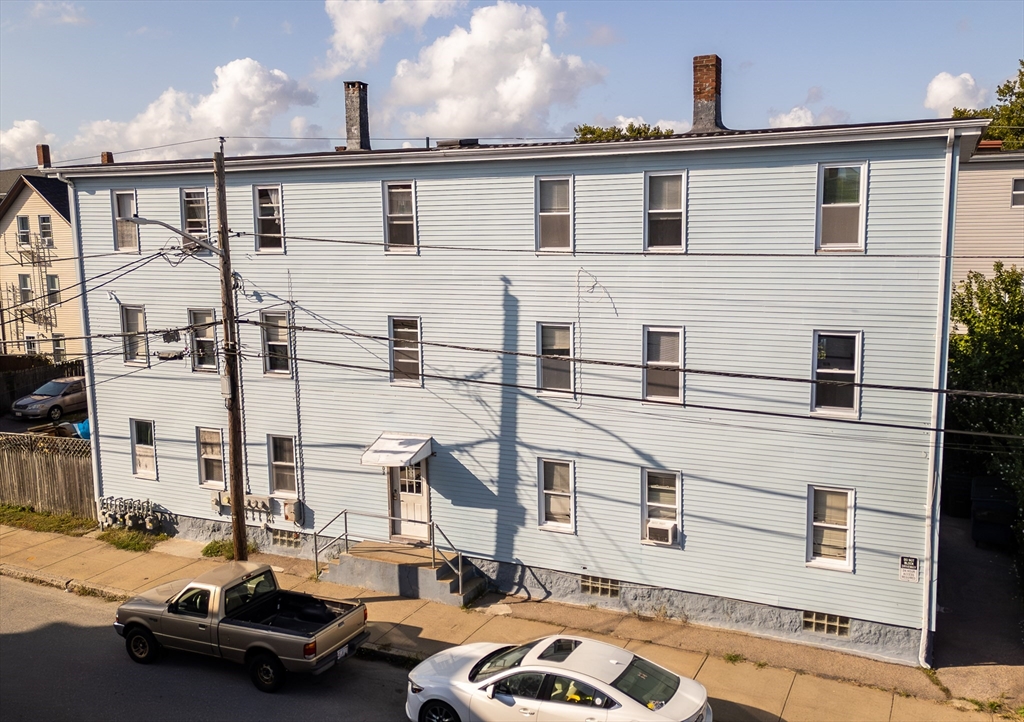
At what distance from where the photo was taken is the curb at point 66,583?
17844 millimetres

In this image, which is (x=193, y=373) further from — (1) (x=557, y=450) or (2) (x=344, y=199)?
(1) (x=557, y=450)

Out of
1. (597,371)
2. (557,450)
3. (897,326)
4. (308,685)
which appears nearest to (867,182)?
(897,326)

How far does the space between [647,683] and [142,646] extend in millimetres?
9102

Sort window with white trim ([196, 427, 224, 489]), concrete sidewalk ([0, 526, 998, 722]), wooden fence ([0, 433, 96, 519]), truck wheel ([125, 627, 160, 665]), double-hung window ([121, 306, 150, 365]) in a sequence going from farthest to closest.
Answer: wooden fence ([0, 433, 96, 519]) < double-hung window ([121, 306, 150, 365]) < window with white trim ([196, 427, 224, 489]) < truck wheel ([125, 627, 160, 665]) < concrete sidewalk ([0, 526, 998, 722])

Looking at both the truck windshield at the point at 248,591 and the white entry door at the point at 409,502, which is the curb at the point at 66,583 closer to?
the truck windshield at the point at 248,591

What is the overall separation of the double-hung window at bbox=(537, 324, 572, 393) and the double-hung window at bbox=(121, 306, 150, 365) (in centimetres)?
1098

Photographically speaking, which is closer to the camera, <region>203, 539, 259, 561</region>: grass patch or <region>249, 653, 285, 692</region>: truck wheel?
<region>249, 653, 285, 692</region>: truck wheel

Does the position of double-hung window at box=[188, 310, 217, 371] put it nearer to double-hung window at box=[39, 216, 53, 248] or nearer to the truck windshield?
the truck windshield

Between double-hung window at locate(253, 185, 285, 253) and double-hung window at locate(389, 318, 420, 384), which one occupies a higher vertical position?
double-hung window at locate(253, 185, 285, 253)

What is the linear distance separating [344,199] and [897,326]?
11.6 m

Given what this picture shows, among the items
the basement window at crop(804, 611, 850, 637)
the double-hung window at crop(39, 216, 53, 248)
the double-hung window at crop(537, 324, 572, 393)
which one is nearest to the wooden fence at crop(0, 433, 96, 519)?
the double-hung window at crop(537, 324, 572, 393)

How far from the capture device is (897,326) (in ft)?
45.5

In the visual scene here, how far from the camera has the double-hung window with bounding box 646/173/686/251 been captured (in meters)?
15.3

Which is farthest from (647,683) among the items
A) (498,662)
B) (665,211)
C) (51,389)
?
(51,389)
